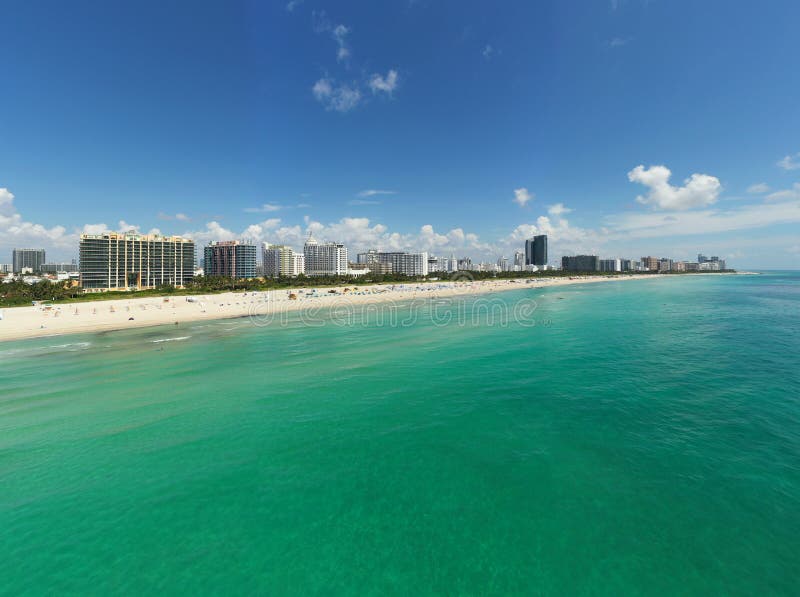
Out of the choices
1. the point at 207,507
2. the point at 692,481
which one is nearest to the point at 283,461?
the point at 207,507

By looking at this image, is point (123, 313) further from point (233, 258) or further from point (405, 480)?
point (233, 258)

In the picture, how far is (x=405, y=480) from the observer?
11.2m

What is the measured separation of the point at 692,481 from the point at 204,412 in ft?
68.3

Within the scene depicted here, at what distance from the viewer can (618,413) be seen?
52.5 feet

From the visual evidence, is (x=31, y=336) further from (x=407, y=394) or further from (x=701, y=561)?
(x=701, y=561)

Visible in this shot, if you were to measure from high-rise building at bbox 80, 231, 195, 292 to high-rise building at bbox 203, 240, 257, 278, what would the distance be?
38.6 meters

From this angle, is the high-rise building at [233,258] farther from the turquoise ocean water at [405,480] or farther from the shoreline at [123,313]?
the turquoise ocean water at [405,480]

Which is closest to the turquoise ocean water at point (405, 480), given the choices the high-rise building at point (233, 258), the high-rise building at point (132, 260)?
the high-rise building at point (132, 260)

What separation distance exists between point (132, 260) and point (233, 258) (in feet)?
186

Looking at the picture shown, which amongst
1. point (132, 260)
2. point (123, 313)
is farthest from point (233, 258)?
point (123, 313)

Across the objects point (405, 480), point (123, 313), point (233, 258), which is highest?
point (233, 258)

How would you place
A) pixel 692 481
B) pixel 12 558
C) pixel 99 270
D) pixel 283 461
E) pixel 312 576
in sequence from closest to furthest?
1. pixel 312 576
2. pixel 12 558
3. pixel 692 481
4. pixel 283 461
5. pixel 99 270

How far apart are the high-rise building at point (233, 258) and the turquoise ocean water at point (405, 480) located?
161 m

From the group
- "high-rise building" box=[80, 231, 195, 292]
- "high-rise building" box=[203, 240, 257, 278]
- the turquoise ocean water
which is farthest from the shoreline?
"high-rise building" box=[203, 240, 257, 278]
